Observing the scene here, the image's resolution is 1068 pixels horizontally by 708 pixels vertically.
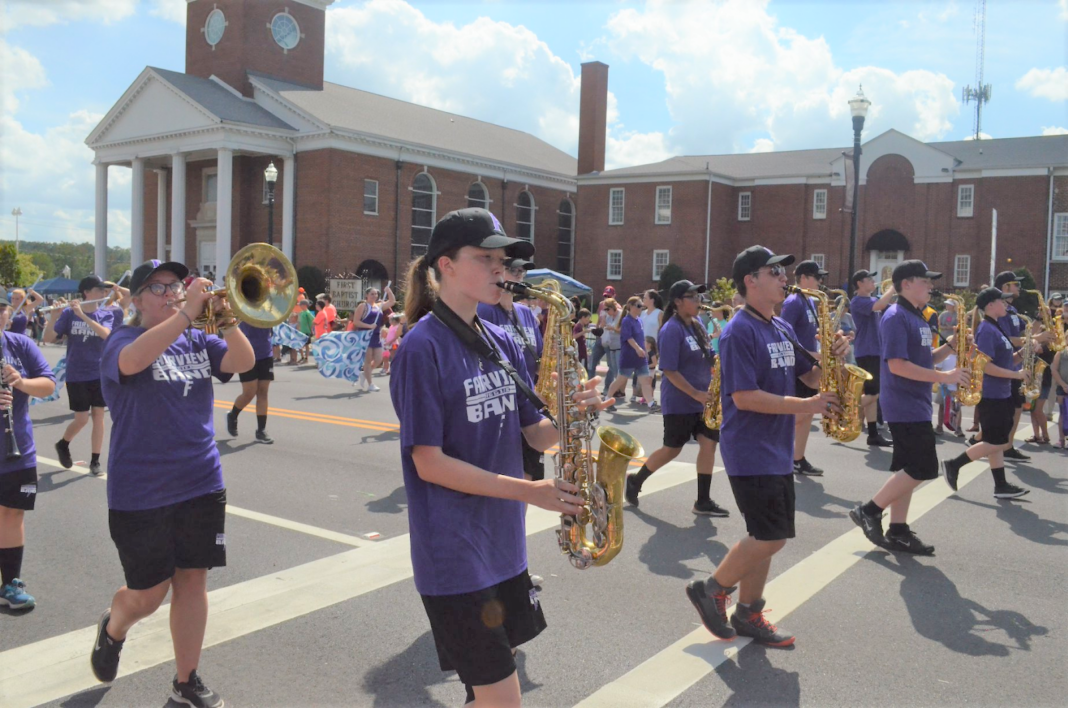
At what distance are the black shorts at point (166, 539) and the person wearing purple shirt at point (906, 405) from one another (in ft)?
15.6

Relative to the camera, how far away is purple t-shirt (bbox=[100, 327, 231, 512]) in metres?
3.92

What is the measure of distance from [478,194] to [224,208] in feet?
45.3

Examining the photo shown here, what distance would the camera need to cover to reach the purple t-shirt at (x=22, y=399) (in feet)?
17.2

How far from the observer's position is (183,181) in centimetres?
4269

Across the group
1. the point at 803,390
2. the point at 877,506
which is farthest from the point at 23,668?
the point at 803,390

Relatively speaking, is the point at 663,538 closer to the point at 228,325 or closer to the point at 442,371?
the point at 228,325

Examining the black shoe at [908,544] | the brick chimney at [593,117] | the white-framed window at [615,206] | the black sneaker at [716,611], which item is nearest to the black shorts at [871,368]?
the black shoe at [908,544]

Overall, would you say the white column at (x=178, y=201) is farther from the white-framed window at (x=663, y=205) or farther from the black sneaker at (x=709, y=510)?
the black sneaker at (x=709, y=510)

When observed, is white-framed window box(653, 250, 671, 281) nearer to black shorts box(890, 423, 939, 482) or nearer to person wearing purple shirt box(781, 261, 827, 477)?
person wearing purple shirt box(781, 261, 827, 477)

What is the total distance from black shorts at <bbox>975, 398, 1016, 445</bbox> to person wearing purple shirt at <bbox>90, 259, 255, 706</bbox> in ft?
22.7

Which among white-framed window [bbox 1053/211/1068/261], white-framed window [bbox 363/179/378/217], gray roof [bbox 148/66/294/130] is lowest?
white-framed window [bbox 1053/211/1068/261]

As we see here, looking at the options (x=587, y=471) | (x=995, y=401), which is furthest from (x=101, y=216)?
(x=587, y=471)

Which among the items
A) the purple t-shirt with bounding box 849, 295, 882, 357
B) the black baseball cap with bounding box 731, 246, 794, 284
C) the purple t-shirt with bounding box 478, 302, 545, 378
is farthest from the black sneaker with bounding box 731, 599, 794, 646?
the purple t-shirt with bounding box 849, 295, 882, 357

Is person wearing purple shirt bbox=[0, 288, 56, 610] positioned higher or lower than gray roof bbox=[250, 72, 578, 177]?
lower
